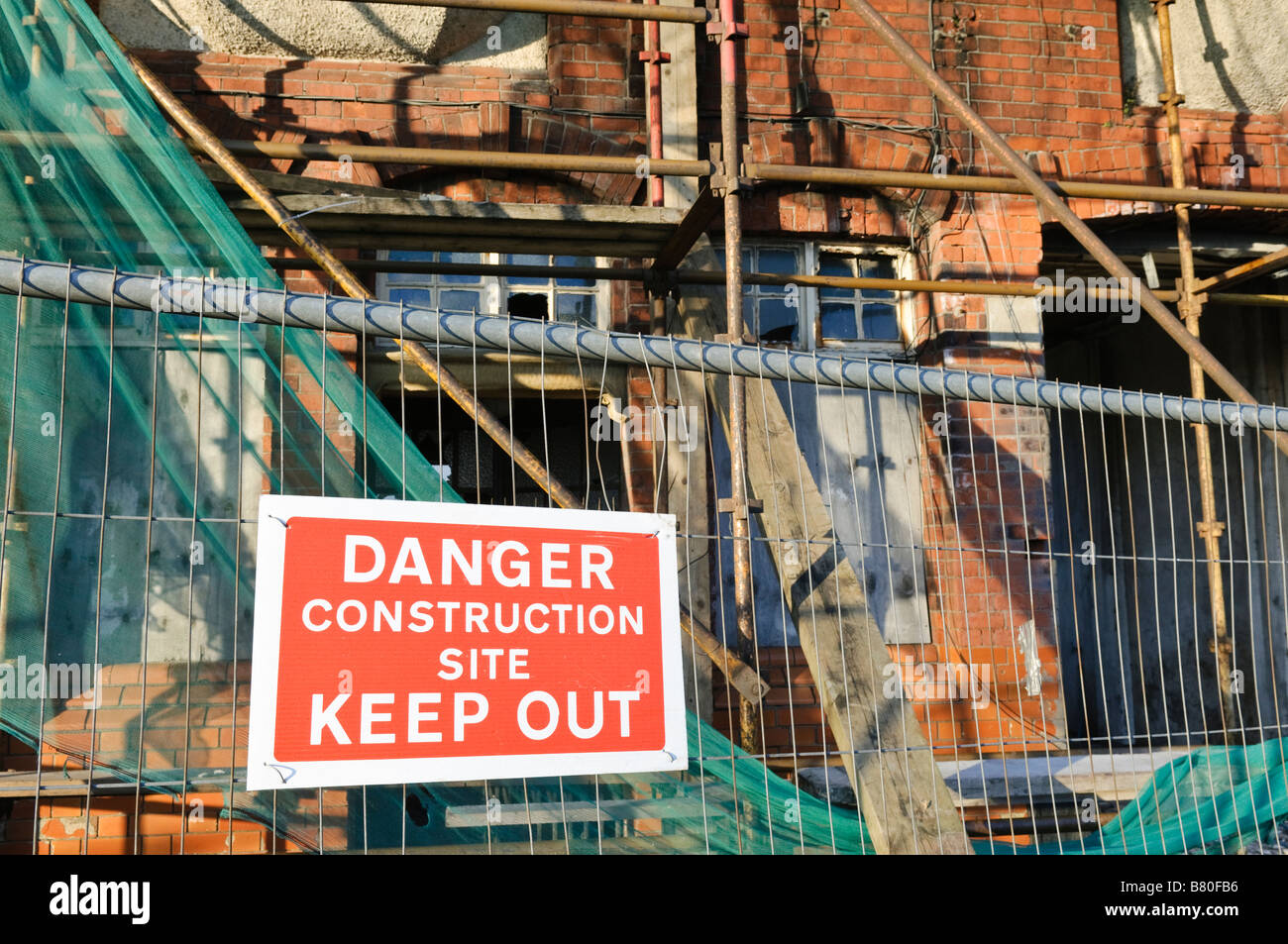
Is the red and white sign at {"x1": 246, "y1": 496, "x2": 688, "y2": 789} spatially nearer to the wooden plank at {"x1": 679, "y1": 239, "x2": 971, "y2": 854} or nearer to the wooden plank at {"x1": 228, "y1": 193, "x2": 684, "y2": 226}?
the wooden plank at {"x1": 679, "y1": 239, "x2": 971, "y2": 854}

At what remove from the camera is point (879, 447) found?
6.42 metres

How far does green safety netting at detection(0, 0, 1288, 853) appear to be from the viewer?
8.84ft

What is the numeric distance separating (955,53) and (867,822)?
4.99 meters

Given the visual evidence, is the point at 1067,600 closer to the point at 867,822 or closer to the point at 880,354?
the point at 880,354

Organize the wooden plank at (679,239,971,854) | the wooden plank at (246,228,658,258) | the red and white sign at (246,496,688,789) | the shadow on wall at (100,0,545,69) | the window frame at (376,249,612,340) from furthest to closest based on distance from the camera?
the window frame at (376,249,612,340)
the shadow on wall at (100,0,545,69)
the wooden plank at (246,228,658,258)
the wooden plank at (679,239,971,854)
the red and white sign at (246,496,688,789)

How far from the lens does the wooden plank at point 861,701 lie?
3285 millimetres

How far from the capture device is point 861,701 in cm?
340

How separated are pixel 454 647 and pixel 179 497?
1.05 meters

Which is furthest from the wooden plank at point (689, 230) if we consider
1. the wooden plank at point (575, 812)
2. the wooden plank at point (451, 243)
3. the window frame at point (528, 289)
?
the wooden plank at point (575, 812)

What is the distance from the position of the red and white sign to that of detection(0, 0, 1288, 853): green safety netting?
21 centimetres

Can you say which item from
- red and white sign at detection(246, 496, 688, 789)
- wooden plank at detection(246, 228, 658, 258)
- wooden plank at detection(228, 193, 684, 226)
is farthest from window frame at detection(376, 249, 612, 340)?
red and white sign at detection(246, 496, 688, 789)

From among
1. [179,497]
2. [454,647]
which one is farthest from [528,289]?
[454,647]

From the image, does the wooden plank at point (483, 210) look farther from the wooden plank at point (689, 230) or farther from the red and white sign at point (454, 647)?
the red and white sign at point (454, 647)
